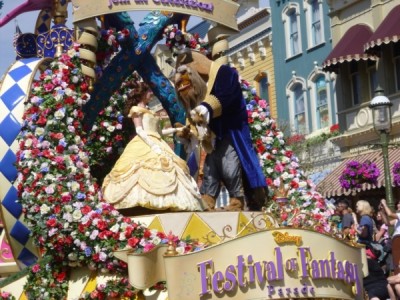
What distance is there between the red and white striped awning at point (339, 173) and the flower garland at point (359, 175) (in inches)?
5.0

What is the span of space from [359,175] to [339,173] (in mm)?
3141

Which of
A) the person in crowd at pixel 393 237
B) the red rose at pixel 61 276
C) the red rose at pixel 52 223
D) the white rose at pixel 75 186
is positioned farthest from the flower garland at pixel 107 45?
A: the person in crowd at pixel 393 237

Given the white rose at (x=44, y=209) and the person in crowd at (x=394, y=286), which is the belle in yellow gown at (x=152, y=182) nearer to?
the white rose at (x=44, y=209)

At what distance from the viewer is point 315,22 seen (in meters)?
29.5

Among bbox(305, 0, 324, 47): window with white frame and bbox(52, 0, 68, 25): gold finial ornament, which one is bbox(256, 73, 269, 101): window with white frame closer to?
bbox(305, 0, 324, 47): window with white frame

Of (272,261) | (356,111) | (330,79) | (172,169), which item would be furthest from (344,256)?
(330,79)

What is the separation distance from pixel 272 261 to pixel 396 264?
3105mm

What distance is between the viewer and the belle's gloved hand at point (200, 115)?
7914mm

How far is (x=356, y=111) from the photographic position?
85.0ft

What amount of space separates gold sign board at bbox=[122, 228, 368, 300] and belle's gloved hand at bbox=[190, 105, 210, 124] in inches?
51.3

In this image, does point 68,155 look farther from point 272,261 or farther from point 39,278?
point 272,261

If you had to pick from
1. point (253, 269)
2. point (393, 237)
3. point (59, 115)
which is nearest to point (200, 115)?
point (59, 115)

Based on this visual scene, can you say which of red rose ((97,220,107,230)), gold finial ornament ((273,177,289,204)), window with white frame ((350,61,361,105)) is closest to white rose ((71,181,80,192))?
red rose ((97,220,107,230))

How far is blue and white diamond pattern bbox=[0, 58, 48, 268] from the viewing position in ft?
28.9
